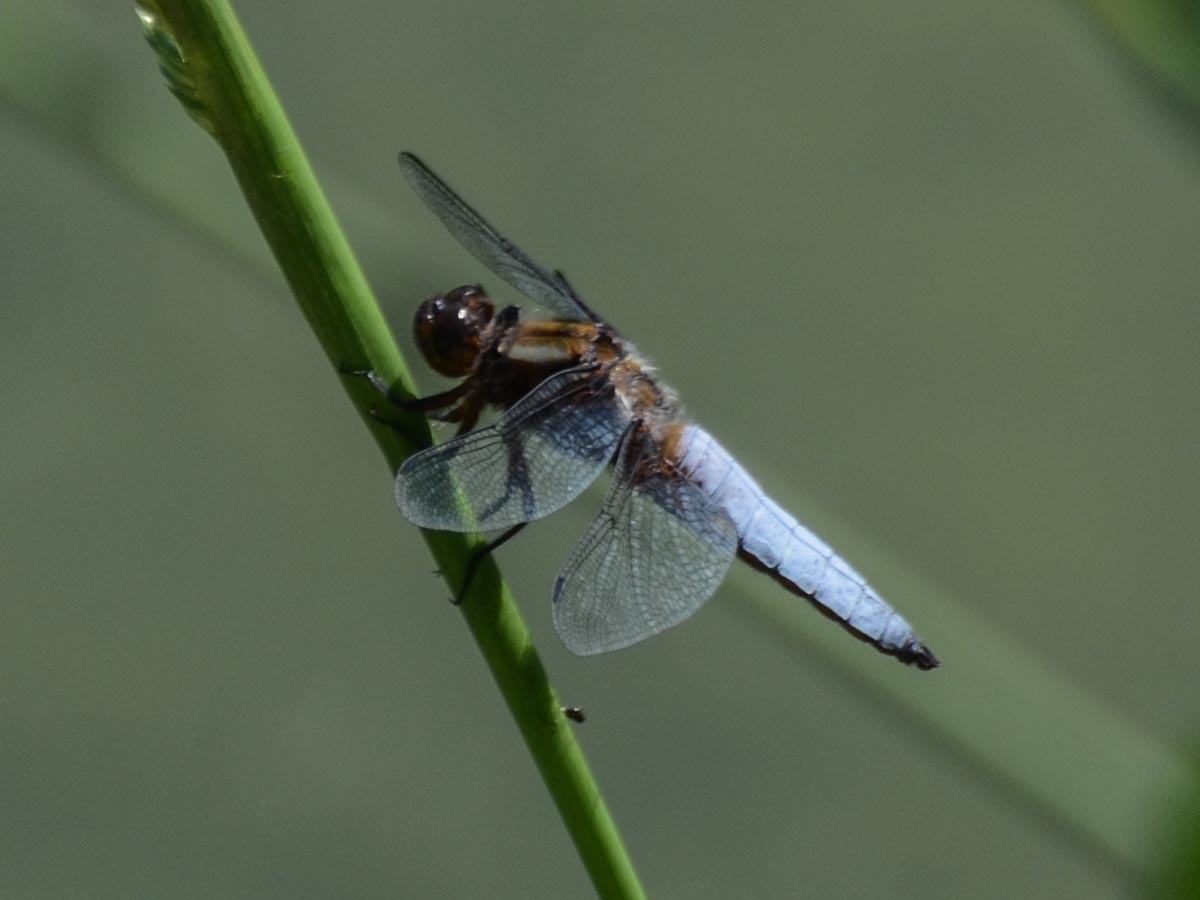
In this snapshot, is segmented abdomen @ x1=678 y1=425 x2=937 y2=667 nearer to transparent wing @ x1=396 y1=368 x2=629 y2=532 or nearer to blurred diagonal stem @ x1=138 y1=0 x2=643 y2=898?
transparent wing @ x1=396 y1=368 x2=629 y2=532

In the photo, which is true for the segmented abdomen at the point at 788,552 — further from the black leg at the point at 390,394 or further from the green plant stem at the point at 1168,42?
the green plant stem at the point at 1168,42

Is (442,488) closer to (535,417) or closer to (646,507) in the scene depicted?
(535,417)

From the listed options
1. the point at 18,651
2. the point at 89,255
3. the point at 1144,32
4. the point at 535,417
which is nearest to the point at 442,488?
the point at 535,417

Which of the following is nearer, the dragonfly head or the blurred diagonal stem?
the blurred diagonal stem

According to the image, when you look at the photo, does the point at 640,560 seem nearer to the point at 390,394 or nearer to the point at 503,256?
the point at 503,256

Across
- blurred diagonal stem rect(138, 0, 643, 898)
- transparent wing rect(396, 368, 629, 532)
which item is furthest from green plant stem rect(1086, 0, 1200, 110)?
transparent wing rect(396, 368, 629, 532)
